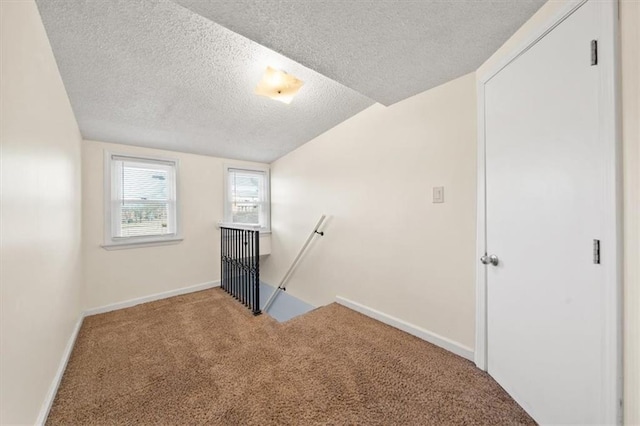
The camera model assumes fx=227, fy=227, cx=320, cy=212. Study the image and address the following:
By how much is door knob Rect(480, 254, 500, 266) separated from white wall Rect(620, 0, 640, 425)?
0.60 m

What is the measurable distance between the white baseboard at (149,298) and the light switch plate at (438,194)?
127 inches

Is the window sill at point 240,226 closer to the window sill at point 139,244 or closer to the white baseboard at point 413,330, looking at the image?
the window sill at point 139,244

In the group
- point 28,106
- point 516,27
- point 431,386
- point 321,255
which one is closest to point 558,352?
point 431,386

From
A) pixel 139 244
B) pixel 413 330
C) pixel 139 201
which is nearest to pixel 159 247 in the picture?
pixel 139 244

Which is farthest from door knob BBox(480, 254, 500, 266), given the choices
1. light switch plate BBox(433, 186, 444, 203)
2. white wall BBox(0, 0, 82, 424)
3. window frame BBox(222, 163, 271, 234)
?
window frame BBox(222, 163, 271, 234)

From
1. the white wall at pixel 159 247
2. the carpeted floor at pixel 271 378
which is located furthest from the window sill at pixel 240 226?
the carpeted floor at pixel 271 378

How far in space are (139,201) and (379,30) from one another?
3216mm

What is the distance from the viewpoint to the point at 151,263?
2.95 meters

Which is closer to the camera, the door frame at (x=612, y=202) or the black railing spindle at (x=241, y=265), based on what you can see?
the door frame at (x=612, y=202)

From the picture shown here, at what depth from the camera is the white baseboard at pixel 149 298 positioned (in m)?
2.56

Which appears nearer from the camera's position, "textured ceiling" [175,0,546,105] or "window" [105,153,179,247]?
"textured ceiling" [175,0,546,105]

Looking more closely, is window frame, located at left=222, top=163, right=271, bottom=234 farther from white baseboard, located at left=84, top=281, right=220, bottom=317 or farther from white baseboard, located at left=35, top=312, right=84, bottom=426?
white baseboard, located at left=35, top=312, right=84, bottom=426

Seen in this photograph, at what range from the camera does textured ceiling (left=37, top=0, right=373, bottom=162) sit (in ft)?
4.37

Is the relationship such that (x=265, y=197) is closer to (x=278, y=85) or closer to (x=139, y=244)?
(x=139, y=244)
